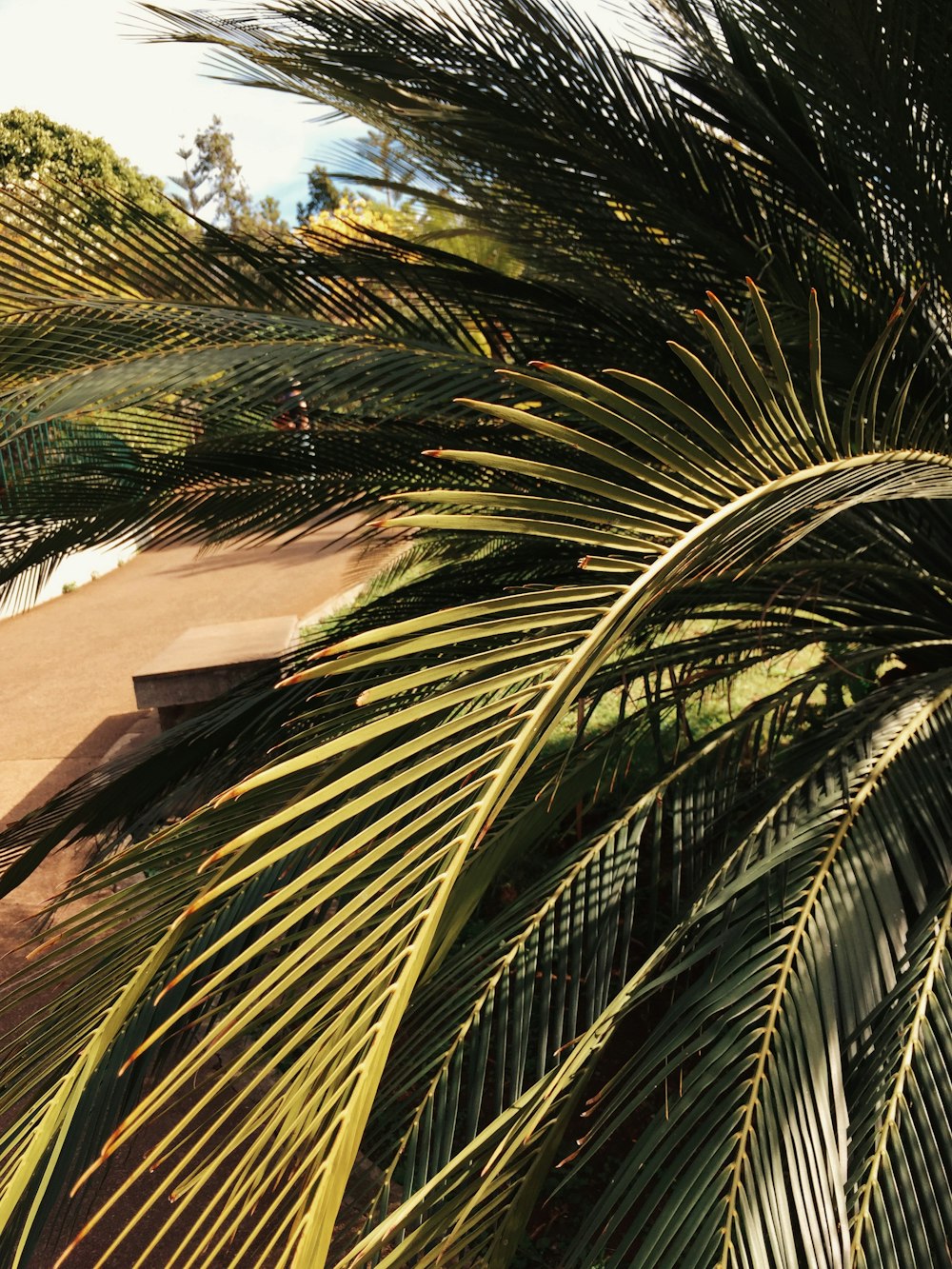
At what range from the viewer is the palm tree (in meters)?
1.10

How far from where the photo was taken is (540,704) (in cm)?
98

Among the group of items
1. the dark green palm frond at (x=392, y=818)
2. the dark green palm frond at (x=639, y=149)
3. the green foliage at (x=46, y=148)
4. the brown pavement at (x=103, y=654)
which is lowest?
the brown pavement at (x=103, y=654)

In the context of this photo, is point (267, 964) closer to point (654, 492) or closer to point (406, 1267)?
point (406, 1267)

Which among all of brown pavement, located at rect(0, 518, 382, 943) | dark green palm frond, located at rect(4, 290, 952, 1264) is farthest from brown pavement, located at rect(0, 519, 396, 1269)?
dark green palm frond, located at rect(4, 290, 952, 1264)

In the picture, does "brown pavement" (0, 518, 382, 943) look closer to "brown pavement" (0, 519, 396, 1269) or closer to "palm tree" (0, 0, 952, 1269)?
"brown pavement" (0, 519, 396, 1269)

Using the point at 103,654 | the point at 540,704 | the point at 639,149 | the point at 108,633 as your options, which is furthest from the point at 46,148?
the point at 540,704

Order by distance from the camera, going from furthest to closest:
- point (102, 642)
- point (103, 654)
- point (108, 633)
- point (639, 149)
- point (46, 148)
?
point (46, 148) < point (108, 633) < point (102, 642) < point (103, 654) < point (639, 149)

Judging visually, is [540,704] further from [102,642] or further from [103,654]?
[102,642]

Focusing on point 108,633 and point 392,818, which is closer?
point 392,818

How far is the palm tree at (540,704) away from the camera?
110 centimetres

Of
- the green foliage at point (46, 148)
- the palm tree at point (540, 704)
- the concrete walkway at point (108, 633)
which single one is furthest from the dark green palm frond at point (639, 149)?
the green foliage at point (46, 148)

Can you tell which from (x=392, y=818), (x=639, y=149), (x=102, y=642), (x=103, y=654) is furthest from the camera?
(x=102, y=642)

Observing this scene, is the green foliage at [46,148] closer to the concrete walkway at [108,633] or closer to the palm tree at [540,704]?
the concrete walkway at [108,633]

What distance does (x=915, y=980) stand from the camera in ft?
5.21
